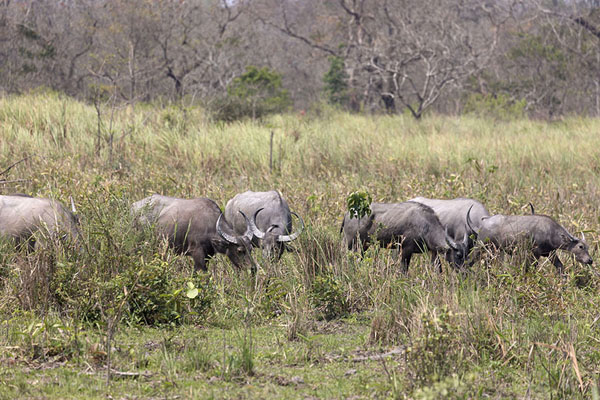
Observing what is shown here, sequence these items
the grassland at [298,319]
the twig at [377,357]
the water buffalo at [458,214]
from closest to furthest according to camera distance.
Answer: the grassland at [298,319], the twig at [377,357], the water buffalo at [458,214]

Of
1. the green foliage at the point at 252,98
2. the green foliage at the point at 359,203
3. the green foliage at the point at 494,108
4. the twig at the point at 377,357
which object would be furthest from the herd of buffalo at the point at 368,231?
the green foliage at the point at 494,108

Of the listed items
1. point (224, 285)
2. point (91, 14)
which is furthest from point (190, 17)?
point (224, 285)

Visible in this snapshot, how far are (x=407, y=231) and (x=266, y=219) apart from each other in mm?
1626

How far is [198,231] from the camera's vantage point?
7.24m

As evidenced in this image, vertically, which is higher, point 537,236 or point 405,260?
point 537,236

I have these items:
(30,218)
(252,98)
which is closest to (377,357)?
(30,218)

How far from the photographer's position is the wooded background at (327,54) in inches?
917

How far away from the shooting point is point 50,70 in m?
25.7

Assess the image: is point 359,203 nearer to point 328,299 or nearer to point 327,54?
point 328,299

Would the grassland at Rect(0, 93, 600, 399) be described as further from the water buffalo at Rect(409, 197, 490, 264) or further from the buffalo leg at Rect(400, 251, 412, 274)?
the water buffalo at Rect(409, 197, 490, 264)

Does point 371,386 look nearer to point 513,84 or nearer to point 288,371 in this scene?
point 288,371

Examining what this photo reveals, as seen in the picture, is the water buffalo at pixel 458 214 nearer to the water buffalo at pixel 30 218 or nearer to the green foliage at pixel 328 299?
the green foliage at pixel 328 299

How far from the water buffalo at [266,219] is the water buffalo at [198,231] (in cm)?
20

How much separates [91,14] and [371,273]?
84.5 ft
